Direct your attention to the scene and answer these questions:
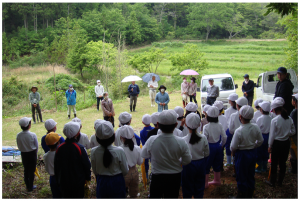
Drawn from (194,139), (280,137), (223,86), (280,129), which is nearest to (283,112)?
(280,129)

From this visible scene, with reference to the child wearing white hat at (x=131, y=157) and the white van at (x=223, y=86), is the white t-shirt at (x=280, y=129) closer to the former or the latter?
the child wearing white hat at (x=131, y=157)

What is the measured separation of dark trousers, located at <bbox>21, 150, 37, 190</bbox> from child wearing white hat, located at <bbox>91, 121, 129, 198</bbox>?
2.23 m

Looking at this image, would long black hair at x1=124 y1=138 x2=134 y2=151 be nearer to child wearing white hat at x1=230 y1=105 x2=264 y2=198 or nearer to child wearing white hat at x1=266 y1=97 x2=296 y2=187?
child wearing white hat at x1=230 y1=105 x2=264 y2=198

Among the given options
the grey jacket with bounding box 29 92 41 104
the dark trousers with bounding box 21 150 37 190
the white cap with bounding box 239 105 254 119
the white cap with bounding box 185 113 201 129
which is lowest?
the dark trousers with bounding box 21 150 37 190

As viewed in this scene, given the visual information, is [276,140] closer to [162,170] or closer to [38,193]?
[162,170]

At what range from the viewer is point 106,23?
48.3 m

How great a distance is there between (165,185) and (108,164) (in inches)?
31.1

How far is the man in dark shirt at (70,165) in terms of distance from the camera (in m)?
3.14

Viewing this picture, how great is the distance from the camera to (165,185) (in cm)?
313

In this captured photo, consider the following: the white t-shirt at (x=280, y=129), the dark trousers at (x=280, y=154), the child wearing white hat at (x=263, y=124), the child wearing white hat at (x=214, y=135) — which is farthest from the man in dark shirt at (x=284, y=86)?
the child wearing white hat at (x=214, y=135)

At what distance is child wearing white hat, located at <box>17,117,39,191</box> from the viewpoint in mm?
4613

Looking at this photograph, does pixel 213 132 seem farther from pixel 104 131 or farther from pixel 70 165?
pixel 70 165

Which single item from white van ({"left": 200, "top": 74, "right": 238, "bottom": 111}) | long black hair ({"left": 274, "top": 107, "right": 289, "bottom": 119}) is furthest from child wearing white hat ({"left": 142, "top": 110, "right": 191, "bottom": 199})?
white van ({"left": 200, "top": 74, "right": 238, "bottom": 111})

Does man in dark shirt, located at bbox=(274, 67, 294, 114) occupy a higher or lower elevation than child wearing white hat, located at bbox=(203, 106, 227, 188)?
higher
